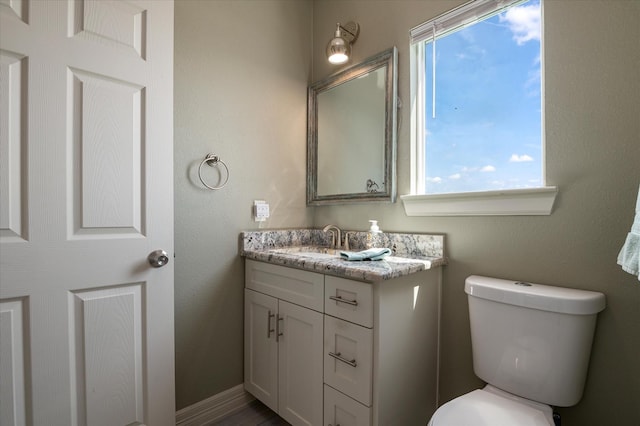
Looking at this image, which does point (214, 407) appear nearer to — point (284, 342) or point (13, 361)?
point (284, 342)

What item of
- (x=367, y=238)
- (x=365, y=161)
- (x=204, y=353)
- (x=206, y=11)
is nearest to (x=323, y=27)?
(x=206, y=11)

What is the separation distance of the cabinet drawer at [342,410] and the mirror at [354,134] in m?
0.93

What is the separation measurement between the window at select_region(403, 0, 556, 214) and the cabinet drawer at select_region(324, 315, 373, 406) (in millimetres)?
710

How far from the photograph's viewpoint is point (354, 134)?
184 cm

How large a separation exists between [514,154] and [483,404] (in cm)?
97

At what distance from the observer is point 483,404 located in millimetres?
1040

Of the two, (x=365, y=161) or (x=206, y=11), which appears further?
(x=365, y=161)

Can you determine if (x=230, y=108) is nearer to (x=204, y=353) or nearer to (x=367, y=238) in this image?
(x=367, y=238)

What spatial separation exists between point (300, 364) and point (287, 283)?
357mm

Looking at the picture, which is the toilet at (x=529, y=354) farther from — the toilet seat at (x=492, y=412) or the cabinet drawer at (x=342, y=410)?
the cabinet drawer at (x=342, y=410)

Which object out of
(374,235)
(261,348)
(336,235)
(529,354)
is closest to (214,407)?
(261,348)

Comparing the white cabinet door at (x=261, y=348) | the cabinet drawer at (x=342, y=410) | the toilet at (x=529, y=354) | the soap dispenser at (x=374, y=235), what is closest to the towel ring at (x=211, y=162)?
the white cabinet door at (x=261, y=348)

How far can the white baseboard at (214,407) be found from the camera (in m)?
1.53

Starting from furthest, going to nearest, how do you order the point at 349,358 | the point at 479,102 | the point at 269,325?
the point at 269,325
the point at 479,102
the point at 349,358
